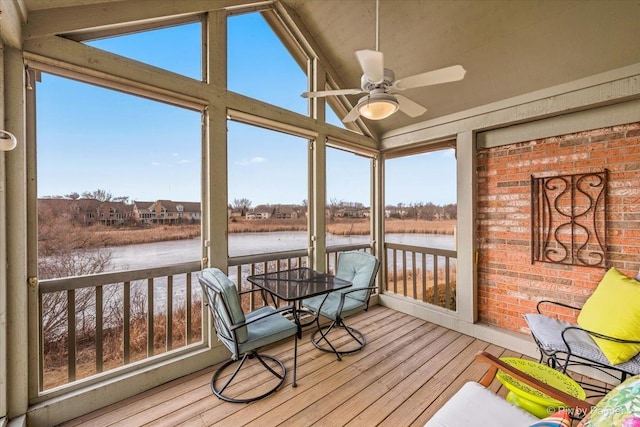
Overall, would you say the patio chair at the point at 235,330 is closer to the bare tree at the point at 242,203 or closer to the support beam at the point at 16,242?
the bare tree at the point at 242,203

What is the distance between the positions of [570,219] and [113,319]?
436 cm

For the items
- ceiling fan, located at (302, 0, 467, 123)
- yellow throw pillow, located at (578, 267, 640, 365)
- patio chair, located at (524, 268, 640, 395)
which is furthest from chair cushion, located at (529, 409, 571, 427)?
ceiling fan, located at (302, 0, 467, 123)

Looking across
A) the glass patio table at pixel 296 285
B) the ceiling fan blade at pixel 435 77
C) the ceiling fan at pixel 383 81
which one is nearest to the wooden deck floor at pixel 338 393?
the glass patio table at pixel 296 285

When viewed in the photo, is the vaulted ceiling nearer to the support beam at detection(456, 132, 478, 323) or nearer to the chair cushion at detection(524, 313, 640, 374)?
the support beam at detection(456, 132, 478, 323)

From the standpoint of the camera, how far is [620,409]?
3.00 ft

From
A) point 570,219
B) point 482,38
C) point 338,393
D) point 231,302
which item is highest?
A: point 482,38

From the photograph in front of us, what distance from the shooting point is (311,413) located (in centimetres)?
198

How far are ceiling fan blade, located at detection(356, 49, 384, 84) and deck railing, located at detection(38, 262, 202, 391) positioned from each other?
2.24 m

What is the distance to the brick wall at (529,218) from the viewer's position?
2408 millimetres

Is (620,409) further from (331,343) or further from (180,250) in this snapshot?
(180,250)

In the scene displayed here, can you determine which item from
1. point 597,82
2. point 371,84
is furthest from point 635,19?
point 371,84

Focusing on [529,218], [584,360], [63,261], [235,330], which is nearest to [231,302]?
[235,330]

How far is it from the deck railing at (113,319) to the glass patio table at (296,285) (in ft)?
2.36

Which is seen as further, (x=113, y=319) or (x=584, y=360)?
(x=113, y=319)
